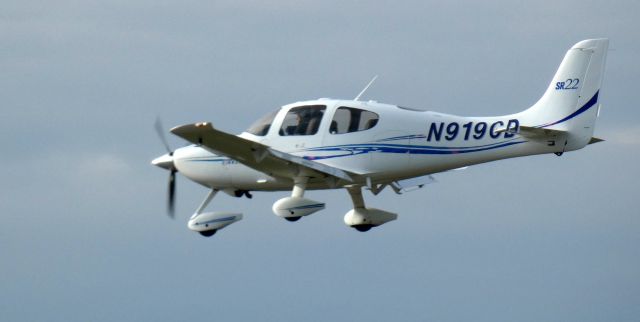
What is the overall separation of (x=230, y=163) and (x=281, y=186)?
45.4 inches

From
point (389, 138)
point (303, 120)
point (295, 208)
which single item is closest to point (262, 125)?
point (303, 120)

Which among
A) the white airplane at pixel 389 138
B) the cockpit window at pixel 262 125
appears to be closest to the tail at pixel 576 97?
the white airplane at pixel 389 138

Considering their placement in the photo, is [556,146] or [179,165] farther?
[179,165]

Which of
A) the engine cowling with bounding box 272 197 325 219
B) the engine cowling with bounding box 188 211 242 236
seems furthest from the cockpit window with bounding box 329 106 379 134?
the engine cowling with bounding box 188 211 242 236

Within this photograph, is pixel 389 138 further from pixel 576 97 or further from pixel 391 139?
pixel 576 97

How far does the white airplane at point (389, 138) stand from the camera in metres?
40.5

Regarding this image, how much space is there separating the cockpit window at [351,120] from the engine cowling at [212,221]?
274cm

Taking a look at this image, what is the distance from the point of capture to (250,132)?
42219 mm

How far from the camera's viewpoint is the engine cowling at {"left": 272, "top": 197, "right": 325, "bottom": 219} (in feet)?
134

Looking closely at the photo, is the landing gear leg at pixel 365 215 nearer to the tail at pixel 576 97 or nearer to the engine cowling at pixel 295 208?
the engine cowling at pixel 295 208

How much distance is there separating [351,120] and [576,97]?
13.8 feet

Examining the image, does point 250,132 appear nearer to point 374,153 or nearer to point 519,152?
point 374,153

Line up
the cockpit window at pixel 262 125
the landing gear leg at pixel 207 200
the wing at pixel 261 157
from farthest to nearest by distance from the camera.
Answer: the landing gear leg at pixel 207 200 → the cockpit window at pixel 262 125 → the wing at pixel 261 157

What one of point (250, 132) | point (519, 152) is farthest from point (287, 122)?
point (519, 152)
